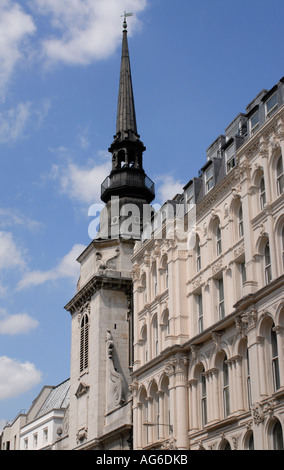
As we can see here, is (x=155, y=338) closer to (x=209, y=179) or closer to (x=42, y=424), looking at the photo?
(x=209, y=179)

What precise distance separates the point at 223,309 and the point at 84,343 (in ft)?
78.6

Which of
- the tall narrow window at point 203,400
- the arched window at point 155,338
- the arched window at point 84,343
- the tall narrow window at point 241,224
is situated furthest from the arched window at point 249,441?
the arched window at point 84,343

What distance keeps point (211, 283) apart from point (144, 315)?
34.4ft

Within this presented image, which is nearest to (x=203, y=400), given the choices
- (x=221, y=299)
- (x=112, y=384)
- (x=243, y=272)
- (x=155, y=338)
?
(x=221, y=299)

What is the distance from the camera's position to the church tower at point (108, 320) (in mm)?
59625

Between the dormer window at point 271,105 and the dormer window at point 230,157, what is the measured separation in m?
4.48

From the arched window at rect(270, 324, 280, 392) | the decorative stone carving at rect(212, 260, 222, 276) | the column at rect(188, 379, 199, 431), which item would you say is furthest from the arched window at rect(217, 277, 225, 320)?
the arched window at rect(270, 324, 280, 392)

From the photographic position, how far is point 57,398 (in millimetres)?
91375

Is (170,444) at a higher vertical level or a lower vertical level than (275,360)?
lower

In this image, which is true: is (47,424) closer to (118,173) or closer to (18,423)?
(18,423)

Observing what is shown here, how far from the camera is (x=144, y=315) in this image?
5466 centimetres

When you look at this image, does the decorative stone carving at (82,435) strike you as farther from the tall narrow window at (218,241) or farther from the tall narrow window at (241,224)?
the tall narrow window at (241,224)

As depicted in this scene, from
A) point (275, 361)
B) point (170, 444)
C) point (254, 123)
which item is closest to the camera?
point (275, 361)

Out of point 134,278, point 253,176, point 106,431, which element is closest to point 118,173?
point 134,278
